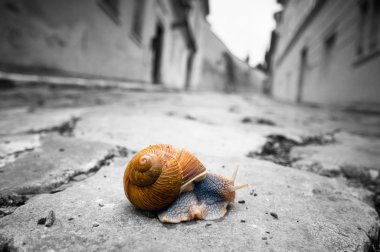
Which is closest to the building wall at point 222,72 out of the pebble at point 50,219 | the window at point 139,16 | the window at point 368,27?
the window at point 139,16

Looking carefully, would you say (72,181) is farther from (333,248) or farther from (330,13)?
(330,13)

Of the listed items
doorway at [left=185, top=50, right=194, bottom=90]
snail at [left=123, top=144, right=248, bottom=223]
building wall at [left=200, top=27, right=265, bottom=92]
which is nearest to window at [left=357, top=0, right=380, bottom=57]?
snail at [left=123, top=144, right=248, bottom=223]

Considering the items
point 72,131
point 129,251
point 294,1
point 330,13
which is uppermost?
point 294,1

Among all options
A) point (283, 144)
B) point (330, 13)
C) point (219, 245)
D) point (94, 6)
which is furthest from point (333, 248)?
point (330, 13)

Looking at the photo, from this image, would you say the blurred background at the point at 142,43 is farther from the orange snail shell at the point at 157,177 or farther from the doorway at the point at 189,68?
the doorway at the point at 189,68

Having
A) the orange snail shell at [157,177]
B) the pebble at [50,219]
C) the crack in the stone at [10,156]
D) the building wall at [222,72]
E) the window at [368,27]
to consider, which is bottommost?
the pebble at [50,219]

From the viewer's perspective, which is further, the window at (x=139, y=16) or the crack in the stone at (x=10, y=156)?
the window at (x=139, y=16)
